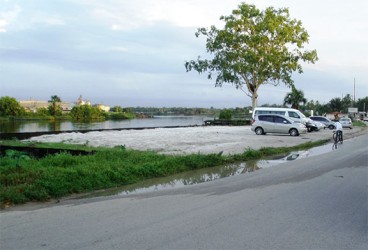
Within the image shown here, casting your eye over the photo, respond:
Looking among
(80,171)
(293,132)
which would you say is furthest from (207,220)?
(293,132)

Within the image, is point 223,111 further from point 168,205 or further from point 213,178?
point 168,205

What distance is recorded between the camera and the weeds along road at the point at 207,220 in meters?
5.30

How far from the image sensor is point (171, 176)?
38.6 ft

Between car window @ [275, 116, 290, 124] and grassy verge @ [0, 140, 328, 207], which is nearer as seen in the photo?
grassy verge @ [0, 140, 328, 207]

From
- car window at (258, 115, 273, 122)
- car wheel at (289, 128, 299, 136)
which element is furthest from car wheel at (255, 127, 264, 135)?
car wheel at (289, 128, 299, 136)

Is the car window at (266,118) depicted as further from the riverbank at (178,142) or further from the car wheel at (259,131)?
the riverbank at (178,142)

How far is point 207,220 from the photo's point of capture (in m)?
6.37

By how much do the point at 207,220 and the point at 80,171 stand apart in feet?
15.6

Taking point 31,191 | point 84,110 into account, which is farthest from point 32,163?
point 84,110

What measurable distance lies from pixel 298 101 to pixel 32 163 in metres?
74.8

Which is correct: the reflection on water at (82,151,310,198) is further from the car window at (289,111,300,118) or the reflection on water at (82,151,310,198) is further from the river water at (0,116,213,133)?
the river water at (0,116,213,133)

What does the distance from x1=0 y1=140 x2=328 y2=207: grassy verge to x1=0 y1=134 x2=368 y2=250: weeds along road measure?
0.86 metres

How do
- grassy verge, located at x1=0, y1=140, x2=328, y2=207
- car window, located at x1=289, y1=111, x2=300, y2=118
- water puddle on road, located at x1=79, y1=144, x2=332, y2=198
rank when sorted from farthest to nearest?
1. car window, located at x1=289, y1=111, x2=300, y2=118
2. water puddle on road, located at x1=79, y1=144, x2=332, y2=198
3. grassy verge, located at x1=0, y1=140, x2=328, y2=207

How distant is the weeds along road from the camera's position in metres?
Result: 5.30
